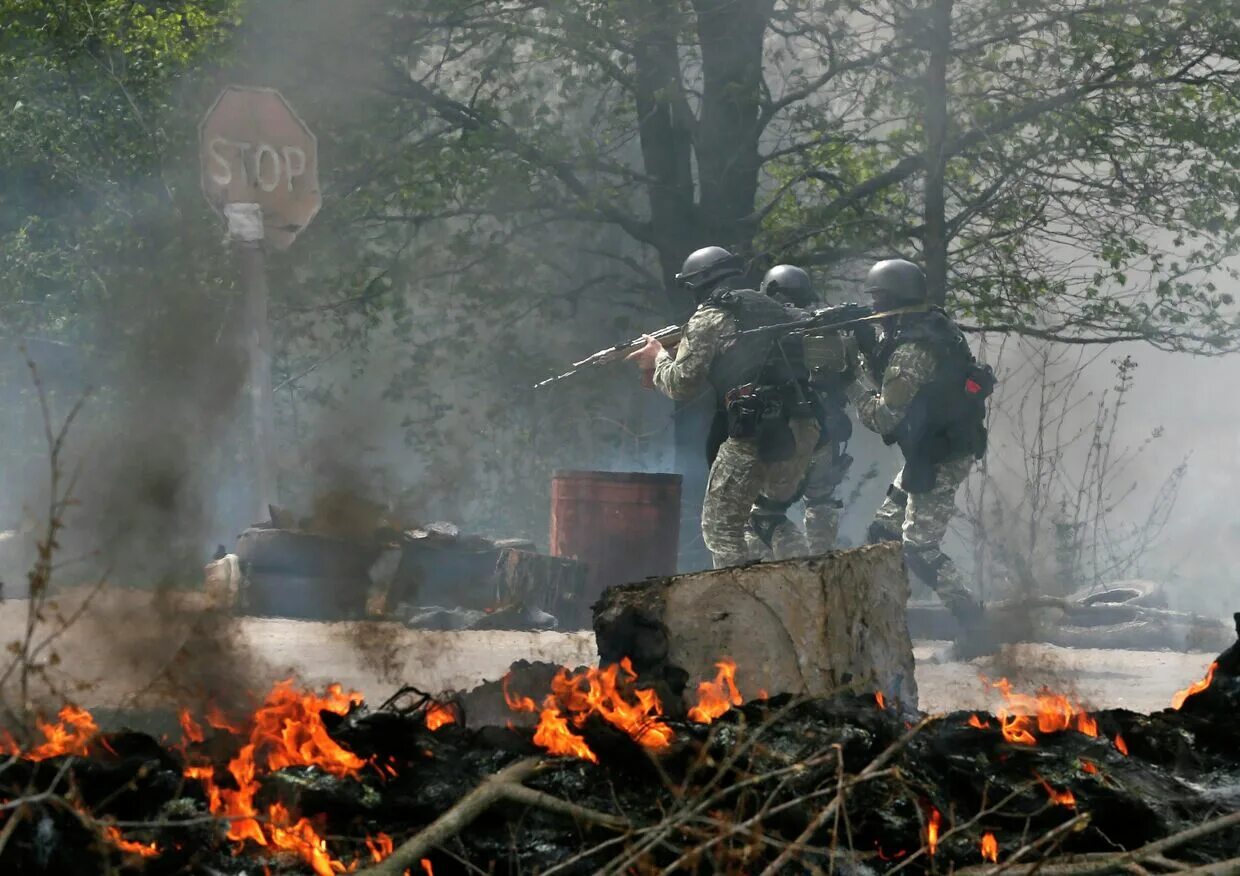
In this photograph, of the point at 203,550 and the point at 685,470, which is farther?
the point at 685,470

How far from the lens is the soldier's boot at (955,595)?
9195mm

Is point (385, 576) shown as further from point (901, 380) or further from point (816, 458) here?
point (901, 380)

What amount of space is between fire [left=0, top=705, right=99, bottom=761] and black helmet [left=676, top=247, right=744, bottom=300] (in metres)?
5.67

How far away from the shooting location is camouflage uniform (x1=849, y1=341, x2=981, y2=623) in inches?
353

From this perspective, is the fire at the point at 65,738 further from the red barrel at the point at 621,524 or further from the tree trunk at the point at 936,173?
the tree trunk at the point at 936,173

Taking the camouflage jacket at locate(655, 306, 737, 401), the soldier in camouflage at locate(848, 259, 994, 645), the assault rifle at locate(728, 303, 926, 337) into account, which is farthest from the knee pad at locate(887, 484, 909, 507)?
the camouflage jacket at locate(655, 306, 737, 401)

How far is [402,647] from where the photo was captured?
8352mm

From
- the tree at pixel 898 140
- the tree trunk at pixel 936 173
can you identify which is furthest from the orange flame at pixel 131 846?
the tree at pixel 898 140

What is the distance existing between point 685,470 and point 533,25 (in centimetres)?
383

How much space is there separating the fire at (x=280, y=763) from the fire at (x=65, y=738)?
0.25 m

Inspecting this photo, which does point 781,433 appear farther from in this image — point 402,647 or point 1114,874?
point 1114,874

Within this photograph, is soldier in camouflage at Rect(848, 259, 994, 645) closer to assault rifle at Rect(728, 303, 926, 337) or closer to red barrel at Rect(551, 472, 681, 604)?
assault rifle at Rect(728, 303, 926, 337)

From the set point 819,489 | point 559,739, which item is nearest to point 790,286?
point 819,489

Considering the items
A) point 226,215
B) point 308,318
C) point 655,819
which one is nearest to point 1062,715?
point 655,819
